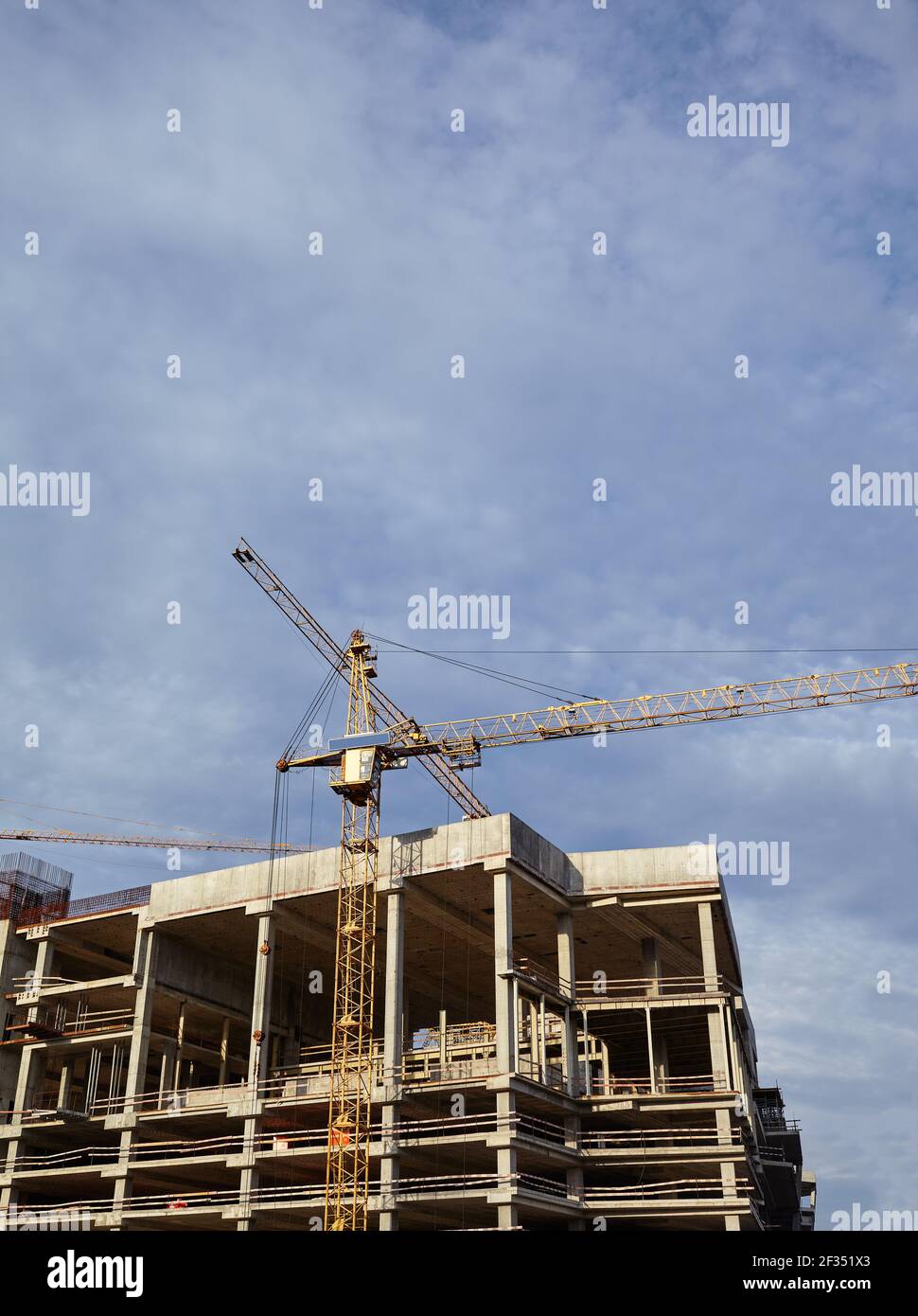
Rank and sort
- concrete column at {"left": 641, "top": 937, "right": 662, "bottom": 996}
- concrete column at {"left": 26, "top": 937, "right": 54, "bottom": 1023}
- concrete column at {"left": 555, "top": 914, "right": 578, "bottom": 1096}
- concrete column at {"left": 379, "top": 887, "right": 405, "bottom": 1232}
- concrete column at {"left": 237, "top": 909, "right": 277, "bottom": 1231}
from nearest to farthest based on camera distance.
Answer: concrete column at {"left": 379, "top": 887, "right": 405, "bottom": 1232} → concrete column at {"left": 555, "top": 914, "right": 578, "bottom": 1096} → concrete column at {"left": 237, "top": 909, "right": 277, "bottom": 1231} → concrete column at {"left": 641, "top": 937, "right": 662, "bottom": 996} → concrete column at {"left": 26, "top": 937, "right": 54, "bottom": 1023}

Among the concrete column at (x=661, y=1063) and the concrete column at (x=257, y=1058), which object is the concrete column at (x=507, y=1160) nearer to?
the concrete column at (x=661, y=1063)

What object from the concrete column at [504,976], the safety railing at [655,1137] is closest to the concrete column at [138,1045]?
the concrete column at [504,976]

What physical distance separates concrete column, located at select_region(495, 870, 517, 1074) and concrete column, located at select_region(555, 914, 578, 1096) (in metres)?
3.76

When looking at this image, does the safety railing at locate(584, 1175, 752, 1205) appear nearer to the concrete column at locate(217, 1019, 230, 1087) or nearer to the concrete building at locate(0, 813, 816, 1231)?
the concrete building at locate(0, 813, 816, 1231)

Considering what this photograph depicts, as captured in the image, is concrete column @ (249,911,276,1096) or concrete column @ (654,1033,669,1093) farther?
concrete column @ (249,911,276,1096)

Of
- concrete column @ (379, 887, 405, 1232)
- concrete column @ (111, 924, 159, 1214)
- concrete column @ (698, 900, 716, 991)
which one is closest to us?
concrete column @ (379, 887, 405, 1232)

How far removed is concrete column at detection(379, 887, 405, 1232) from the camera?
176 feet

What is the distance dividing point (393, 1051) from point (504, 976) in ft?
21.1

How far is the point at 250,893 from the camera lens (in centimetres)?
6331

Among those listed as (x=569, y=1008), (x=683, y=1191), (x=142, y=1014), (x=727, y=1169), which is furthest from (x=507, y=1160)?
(x=142, y=1014)

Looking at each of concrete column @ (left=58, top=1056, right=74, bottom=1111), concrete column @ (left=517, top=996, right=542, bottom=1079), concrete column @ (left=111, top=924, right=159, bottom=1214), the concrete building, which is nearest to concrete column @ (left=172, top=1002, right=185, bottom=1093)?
the concrete building

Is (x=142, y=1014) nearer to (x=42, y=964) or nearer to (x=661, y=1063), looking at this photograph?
(x=42, y=964)
